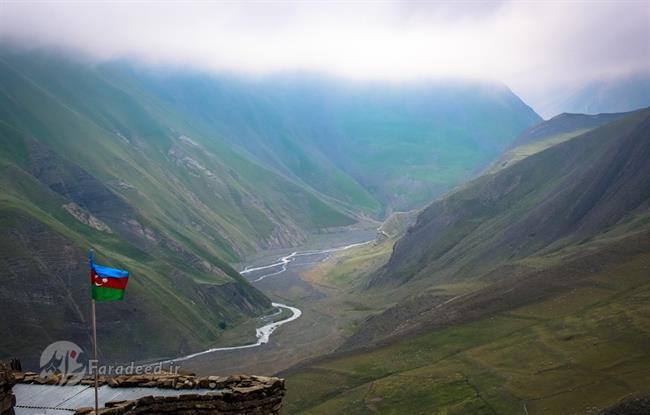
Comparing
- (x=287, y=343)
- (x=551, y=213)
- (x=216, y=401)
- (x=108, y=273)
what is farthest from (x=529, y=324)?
(x=108, y=273)

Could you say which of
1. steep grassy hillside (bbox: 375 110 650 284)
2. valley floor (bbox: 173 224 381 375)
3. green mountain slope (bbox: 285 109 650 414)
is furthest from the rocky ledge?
steep grassy hillside (bbox: 375 110 650 284)

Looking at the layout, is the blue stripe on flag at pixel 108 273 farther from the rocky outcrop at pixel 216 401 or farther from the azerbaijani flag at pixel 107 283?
the rocky outcrop at pixel 216 401

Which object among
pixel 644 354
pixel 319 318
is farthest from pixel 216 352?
pixel 644 354

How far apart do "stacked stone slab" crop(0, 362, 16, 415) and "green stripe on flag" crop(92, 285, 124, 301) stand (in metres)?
4.55

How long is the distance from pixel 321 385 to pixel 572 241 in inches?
2789

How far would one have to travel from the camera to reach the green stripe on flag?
29453 mm

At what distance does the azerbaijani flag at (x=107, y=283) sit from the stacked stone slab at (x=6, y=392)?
179 inches

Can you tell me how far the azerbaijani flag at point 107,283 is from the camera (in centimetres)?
2944

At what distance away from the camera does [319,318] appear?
543 ft

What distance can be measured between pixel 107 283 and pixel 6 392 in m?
5.82

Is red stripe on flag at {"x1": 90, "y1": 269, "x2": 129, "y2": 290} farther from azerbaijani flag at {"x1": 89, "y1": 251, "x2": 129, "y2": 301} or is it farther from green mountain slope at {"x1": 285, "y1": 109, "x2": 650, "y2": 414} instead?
green mountain slope at {"x1": 285, "y1": 109, "x2": 650, "y2": 414}

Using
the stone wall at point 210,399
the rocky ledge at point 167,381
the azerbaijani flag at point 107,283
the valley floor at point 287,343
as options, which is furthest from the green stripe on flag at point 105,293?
the valley floor at point 287,343

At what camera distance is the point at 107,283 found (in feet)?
Result: 97.8

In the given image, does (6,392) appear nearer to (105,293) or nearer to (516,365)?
(105,293)
